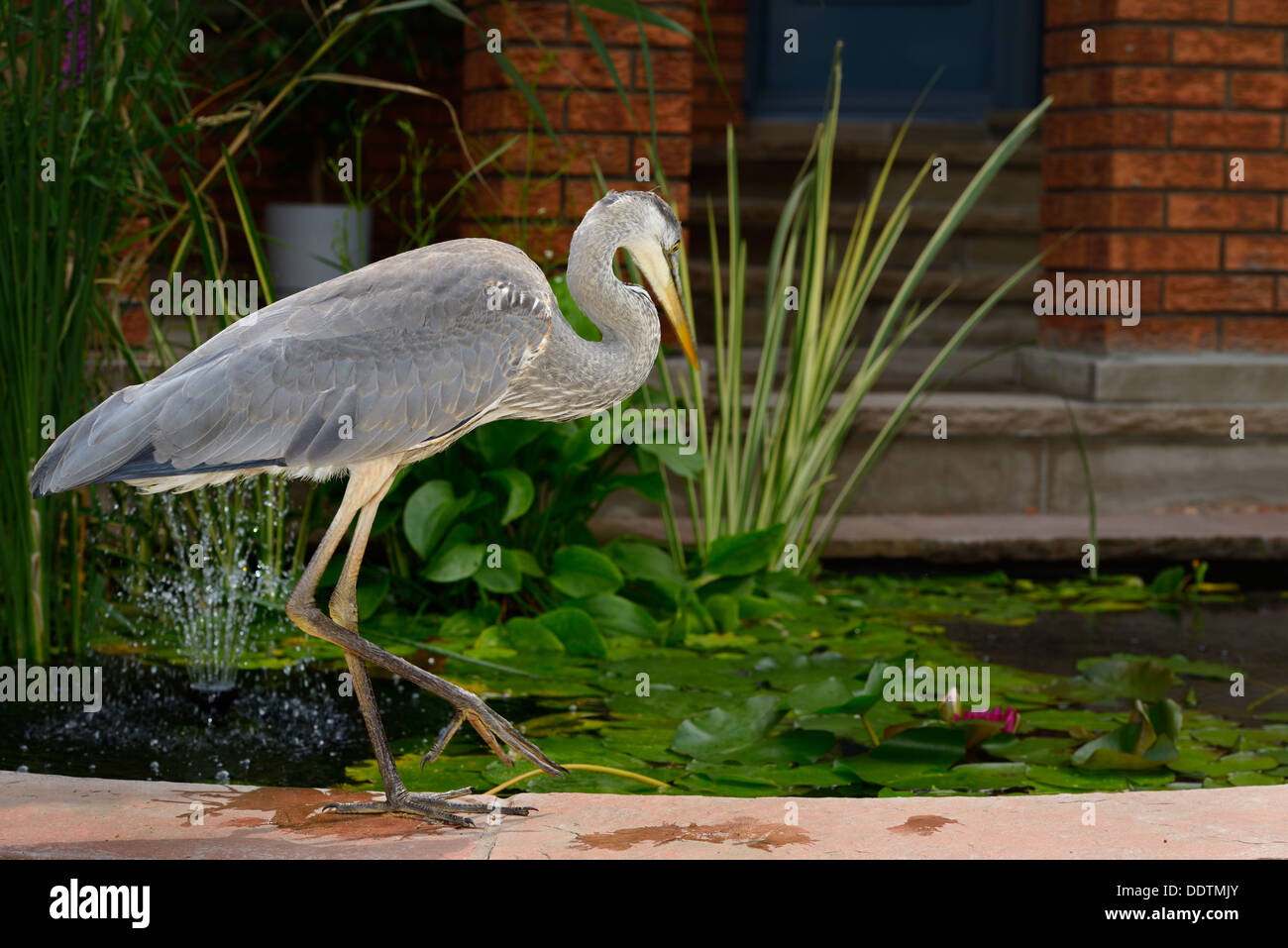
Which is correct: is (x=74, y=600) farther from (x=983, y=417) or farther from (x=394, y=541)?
(x=983, y=417)

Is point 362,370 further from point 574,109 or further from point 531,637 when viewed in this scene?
point 574,109

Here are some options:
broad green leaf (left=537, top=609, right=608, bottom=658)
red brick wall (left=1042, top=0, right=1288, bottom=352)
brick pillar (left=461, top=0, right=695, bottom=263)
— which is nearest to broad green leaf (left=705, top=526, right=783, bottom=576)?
broad green leaf (left=537, top=609, right=608, bottom=658)

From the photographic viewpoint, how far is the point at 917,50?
21.4ft

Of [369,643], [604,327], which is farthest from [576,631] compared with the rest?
[604,327]

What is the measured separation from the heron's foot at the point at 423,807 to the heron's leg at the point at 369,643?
87 millimetres

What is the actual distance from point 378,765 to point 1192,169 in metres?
3.96

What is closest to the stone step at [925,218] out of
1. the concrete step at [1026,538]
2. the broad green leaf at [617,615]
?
the concrete step at [1026,538]

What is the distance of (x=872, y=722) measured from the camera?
3197 millimetres

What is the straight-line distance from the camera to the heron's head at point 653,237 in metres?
2.45

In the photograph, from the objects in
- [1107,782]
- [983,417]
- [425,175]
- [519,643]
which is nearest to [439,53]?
[425,175]

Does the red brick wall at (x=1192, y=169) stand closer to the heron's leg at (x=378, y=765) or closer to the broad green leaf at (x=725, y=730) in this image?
the broad green leaf at (x=725, y=730)

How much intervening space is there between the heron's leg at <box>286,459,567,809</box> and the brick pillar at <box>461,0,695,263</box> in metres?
2.27

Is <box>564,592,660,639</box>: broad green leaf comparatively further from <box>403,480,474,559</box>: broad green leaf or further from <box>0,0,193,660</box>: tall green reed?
<box>0,0,193,660</box>: tall green reed

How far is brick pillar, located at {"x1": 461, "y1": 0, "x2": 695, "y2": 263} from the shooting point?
4.83 meters
